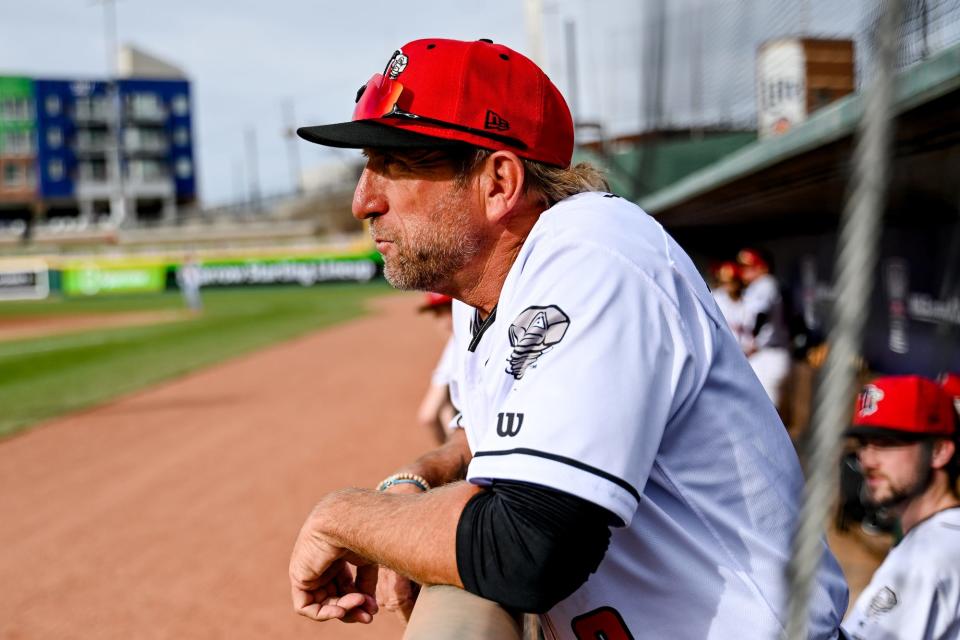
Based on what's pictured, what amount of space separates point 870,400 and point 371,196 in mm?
1854

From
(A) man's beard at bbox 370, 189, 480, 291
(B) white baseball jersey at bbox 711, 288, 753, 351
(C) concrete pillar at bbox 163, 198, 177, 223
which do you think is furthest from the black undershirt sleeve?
(C) concrete pillar at bbox 163, 198, 177, 223

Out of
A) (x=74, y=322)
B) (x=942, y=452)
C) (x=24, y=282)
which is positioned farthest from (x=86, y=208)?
(x=942, y=452)

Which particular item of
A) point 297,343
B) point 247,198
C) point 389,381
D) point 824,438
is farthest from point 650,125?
point 247,198

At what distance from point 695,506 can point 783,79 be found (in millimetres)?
4645

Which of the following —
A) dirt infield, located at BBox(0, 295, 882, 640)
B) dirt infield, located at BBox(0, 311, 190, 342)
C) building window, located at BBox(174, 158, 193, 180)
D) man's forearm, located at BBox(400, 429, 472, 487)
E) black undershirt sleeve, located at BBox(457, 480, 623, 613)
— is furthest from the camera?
building window, located at BBox(174, 158, 193, 180)

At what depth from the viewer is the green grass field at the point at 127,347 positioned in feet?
42.1

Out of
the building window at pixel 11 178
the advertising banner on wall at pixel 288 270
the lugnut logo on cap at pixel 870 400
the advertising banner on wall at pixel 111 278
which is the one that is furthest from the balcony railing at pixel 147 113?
the lugnut logo on cap at pixel 870 400

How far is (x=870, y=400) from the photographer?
2.67 metres

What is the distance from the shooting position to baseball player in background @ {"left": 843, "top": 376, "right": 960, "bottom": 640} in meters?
2.07

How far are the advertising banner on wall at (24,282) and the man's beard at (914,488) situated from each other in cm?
4079

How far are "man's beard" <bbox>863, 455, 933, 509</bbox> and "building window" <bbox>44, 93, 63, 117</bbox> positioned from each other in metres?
70.5

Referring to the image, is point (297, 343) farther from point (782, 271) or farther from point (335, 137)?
point (335, 137)

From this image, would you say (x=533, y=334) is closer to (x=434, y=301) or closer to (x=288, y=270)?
(x=434, y=301)

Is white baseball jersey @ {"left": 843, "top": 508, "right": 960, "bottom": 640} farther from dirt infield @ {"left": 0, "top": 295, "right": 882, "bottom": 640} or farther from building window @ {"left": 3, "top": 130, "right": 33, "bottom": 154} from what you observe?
building window @ {"left": 3, "top": 130, "right": 33, "bottom": 154}
